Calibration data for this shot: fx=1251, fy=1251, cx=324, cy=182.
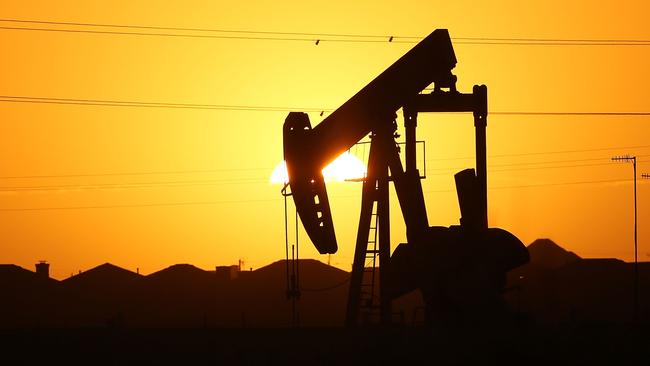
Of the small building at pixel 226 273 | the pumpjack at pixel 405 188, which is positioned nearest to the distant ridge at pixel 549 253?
the small building at pixel 226 273

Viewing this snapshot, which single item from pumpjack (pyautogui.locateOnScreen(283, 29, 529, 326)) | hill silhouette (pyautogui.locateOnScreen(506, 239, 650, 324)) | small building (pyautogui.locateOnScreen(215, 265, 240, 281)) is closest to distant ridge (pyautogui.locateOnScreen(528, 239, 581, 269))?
hill silhouette (pyautogui.locateOnScreen(506, 239, 650, 324))

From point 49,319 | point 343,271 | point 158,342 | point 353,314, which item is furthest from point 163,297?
point 158,342

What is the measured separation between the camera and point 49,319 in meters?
56.3

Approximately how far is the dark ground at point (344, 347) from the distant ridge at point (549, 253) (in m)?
70.9

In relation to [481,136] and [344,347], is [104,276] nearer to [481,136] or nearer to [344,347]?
[481,136]

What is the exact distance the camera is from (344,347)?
56.2ft

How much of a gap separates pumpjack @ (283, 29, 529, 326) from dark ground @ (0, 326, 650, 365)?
179 cm

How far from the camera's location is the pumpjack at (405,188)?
19281 millimetres

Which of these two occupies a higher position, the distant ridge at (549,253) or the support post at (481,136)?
the support post at (481,136)

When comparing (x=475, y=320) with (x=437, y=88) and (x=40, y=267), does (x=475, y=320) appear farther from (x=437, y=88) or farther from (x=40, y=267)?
(x=40, y=267)

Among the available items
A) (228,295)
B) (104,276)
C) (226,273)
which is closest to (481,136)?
(228,295)

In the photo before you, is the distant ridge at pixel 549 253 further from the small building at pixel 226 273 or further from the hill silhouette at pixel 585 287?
the small building at pixel 226 273

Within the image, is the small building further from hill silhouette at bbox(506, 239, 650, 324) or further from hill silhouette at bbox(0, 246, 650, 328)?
hill silhouette at bbox(506, 239, 650, 324)

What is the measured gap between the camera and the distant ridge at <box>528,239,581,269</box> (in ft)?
292
